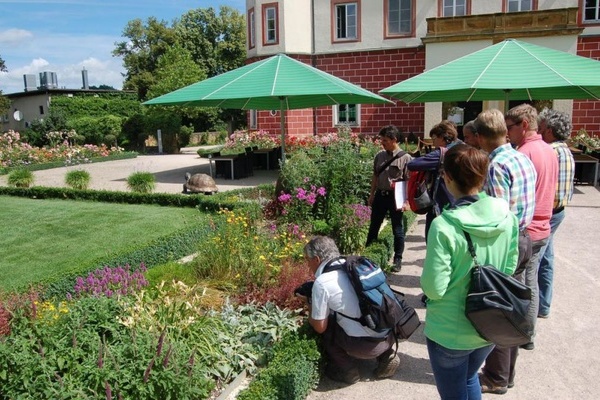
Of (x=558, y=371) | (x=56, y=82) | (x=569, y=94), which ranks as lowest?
(x=558, y=371)

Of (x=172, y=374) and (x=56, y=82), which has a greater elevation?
(x=56, y=82)

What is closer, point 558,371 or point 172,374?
point 172,374

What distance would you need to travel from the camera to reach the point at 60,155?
65.9 feet

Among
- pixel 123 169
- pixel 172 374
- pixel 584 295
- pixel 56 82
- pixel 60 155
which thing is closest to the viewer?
pixel 172 374

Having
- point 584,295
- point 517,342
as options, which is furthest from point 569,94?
point 517,342

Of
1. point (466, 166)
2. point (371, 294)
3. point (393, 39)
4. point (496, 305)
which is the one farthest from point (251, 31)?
point (496, 305)

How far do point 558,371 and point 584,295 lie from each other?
1.78 metres

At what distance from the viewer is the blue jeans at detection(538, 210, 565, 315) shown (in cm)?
437

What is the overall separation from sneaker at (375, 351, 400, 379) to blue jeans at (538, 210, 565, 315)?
165 centimetres

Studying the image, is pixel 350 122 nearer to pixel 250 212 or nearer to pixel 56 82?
pixel 250 212

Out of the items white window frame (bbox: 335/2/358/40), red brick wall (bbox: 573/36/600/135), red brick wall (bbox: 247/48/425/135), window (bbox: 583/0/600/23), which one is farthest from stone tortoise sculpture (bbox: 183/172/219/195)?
window (bbox: 583/0/600/23)

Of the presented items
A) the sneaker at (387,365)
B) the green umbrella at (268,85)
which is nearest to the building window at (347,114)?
the green umbrella at (268,85)

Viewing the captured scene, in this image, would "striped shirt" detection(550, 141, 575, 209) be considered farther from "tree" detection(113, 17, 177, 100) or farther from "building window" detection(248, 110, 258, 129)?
"tree" detection(113, 17, 177, 100)

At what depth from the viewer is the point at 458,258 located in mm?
2367
